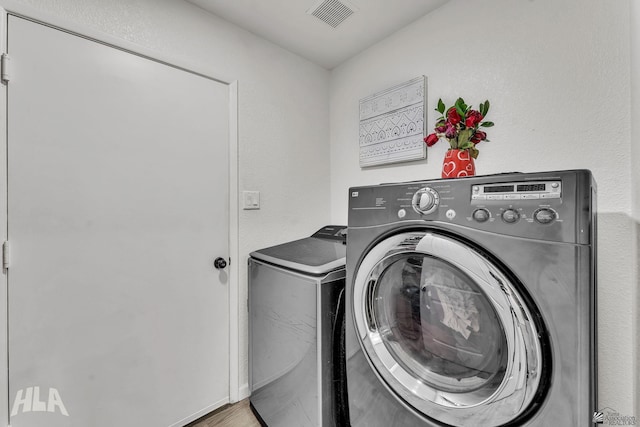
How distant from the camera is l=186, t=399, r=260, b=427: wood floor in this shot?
61.9 inches

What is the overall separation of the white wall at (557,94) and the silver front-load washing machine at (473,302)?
399 mm

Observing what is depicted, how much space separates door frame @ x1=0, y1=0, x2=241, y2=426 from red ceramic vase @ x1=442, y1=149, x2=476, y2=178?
1.20 meters

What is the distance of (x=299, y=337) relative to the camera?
1279 millimetres

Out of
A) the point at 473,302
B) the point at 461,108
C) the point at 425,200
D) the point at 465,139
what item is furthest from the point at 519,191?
the point at 461,108

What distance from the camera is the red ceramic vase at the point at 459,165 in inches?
49.1

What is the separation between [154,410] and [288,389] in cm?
73

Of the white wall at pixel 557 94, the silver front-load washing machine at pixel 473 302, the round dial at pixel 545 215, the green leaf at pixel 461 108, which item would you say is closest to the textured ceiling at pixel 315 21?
the white wall at pixel 557 94

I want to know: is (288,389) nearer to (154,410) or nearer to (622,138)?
(154,410)

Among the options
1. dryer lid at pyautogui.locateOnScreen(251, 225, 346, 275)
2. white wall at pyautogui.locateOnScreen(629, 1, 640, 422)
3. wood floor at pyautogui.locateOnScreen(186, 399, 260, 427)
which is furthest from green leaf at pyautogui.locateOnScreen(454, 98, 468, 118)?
wood floor at pyautogui.locateOnScreen(186, 399, 260, 427)

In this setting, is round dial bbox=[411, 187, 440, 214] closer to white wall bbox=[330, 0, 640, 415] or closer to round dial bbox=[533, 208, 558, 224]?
round dial bbox=[533, 208, 558, 224]

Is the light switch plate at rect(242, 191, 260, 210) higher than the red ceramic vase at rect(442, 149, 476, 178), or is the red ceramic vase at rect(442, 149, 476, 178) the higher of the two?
the red ceramic vase at rect(442, 149, 476, 178)

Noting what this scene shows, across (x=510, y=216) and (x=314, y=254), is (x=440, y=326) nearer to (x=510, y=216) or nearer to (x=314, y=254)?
(x=510, y=216)

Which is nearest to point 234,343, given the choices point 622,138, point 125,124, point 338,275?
point 338,275

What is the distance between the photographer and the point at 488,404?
2.56 feet
